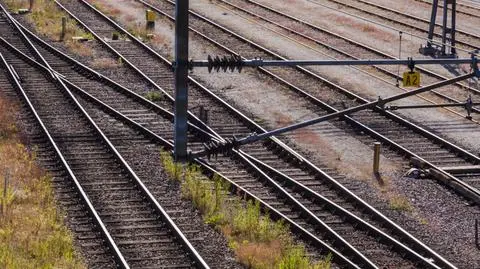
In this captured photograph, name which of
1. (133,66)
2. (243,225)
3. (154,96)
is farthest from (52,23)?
(243,225)

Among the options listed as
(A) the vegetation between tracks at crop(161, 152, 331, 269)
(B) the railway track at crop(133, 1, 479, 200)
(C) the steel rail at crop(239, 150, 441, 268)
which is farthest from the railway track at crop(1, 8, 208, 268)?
(B) the railway track at crop(133, 1, 479, 200)

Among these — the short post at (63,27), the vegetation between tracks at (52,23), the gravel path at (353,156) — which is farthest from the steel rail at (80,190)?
the short post at (63,27)

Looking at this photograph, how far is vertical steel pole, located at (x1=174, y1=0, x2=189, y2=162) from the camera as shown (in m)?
17.7

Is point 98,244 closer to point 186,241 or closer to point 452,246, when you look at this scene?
point 186,241

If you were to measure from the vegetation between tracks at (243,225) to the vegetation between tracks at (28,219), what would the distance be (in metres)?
2.72

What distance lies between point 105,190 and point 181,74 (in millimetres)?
5565

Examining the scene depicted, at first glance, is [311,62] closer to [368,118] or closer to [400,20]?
[368,118]

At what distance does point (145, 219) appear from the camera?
2102cm

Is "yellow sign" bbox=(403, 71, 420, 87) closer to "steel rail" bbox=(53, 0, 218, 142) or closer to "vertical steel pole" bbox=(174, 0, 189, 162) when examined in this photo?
"vertical steel pole" bbox=(174, 0, 189, 162)

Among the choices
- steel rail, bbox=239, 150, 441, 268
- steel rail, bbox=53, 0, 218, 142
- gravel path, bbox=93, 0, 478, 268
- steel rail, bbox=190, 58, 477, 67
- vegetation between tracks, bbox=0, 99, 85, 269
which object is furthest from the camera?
steel rail, bbox=53, 0, 218, 142

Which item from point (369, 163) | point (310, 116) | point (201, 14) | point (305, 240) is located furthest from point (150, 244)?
point (201, 14)

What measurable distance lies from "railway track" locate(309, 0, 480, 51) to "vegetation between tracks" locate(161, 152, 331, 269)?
1875cm

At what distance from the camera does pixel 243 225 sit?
20.5 meters

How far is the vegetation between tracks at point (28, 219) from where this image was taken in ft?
61.5
